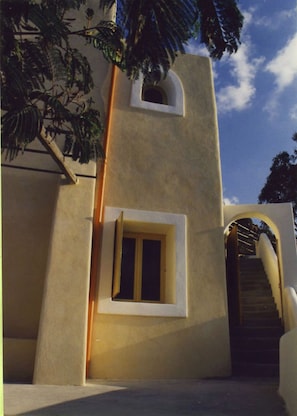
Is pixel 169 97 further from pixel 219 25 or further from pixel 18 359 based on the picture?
pixel 18 359

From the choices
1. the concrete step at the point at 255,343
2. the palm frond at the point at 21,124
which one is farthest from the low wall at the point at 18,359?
the concrete step at the point at 255,343

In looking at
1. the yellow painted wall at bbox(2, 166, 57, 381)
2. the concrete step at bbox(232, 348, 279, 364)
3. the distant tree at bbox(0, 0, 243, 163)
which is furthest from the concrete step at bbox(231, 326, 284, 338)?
the distant tree at bbox(0, 0, 243, 163)

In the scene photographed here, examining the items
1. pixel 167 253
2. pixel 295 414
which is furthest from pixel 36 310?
pixel 295 414

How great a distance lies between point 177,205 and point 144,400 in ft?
13.9

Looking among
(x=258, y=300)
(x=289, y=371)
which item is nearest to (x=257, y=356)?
(x=258, y=300)

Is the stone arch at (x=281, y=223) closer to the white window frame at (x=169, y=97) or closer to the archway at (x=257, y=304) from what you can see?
the archway at (x=257, y=304)

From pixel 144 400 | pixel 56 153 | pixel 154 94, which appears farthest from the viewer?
pixel 154 94

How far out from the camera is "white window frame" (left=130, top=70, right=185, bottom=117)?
29.7ft

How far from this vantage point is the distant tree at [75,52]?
17.0 ft

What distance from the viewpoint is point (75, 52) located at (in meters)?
6.37

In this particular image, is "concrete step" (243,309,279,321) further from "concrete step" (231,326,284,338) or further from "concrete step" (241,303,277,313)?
"concrete step" (231,326,284,338)

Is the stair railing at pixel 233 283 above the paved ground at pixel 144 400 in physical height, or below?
above

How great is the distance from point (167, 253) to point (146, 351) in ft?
6.39

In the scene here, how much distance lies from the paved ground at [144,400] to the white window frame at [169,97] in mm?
5580
